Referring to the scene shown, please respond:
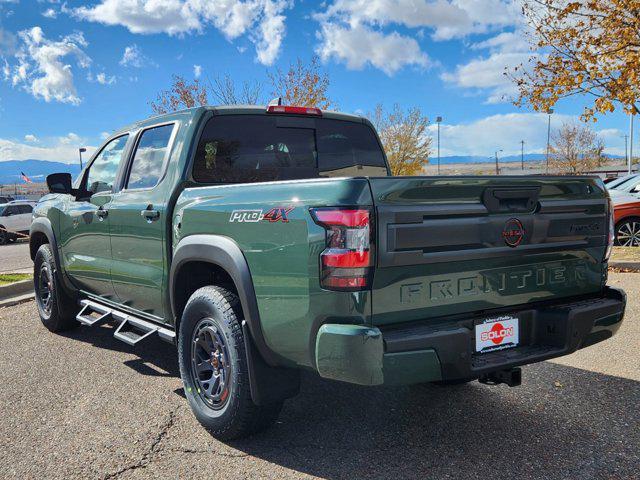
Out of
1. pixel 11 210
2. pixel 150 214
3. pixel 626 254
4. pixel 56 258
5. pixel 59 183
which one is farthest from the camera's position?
pixel 11 210

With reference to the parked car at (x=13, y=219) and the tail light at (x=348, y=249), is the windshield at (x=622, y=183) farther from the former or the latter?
the parked car at (x=13, y=219)

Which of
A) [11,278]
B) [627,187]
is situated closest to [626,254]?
[627,187]

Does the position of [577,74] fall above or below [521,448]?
above

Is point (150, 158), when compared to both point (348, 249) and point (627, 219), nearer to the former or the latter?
Result: point (348, 249)

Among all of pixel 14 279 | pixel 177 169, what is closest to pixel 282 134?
pixel 177 169

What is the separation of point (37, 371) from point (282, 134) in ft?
9.32

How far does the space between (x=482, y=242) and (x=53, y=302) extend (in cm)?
468

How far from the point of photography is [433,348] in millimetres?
2625

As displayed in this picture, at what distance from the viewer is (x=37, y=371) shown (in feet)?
15.6

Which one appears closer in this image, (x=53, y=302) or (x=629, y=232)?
(x=53, y=302)

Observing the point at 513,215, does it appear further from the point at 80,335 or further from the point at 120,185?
the point at 80,335

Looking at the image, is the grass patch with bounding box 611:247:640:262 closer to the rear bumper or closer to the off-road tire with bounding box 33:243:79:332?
the rear bumper

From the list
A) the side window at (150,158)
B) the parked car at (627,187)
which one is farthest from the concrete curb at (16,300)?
the parked car at (627,187)

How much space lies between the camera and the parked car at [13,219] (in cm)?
2124
